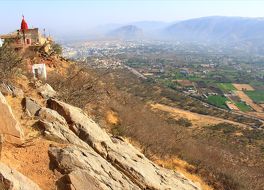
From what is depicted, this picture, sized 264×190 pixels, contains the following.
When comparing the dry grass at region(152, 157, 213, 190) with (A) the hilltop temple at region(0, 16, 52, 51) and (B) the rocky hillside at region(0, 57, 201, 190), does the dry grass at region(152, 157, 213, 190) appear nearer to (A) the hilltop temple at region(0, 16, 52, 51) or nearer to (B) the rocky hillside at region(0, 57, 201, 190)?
(B) the rocky hillside at region(0, 57, 201, 190)

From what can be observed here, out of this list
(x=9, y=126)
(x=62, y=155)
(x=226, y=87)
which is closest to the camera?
(x=62, y=155)

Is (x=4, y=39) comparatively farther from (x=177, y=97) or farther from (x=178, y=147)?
(x=177, y=97)

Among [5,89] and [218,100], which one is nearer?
[5,89]

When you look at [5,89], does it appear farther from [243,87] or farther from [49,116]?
[243,87]

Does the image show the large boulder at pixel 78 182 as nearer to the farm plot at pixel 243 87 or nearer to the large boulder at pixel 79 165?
the large boulder at pixel 79 165

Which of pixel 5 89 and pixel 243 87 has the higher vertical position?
pixel 5 89

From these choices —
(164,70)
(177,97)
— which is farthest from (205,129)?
(164,70)

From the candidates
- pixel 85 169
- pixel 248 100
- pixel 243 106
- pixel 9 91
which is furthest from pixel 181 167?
pixel 248 100

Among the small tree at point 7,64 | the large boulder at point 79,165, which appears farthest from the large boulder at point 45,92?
the large boulder at point 79,165
